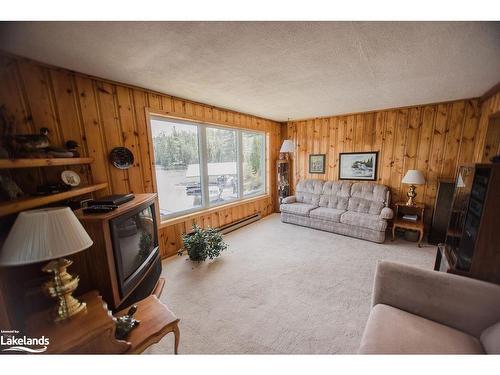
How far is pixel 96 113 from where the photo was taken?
2025 millimetres

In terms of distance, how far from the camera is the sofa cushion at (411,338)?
101 cm

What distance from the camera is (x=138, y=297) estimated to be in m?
1.68

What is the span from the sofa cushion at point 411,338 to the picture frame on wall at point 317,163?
350 cm

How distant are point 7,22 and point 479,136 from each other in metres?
5.22

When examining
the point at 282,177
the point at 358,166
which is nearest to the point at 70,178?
the point at 282,177

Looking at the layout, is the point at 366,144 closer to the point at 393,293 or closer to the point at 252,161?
the point at 252,161

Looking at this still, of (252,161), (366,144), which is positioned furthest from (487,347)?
(252,161)

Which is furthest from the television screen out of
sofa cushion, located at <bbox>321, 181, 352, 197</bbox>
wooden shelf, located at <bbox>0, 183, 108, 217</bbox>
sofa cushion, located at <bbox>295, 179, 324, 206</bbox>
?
sofa cushion, located at <bbox>321, 181, 352, 197</bbox>

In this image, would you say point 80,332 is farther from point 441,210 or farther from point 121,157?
point 441,210

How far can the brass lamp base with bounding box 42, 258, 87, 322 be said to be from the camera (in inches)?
40.6

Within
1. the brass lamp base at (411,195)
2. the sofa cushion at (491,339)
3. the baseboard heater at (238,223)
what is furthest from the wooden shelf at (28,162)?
the brass lamp base at (411,195)

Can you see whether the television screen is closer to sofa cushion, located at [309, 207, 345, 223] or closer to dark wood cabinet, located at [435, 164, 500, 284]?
dark wood cabinet, located at [435, 164, 500, 284]

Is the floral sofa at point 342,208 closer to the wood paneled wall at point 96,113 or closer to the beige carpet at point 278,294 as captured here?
the beige carpet at point 278,294

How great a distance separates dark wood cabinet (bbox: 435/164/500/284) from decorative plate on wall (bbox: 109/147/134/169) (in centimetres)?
321
